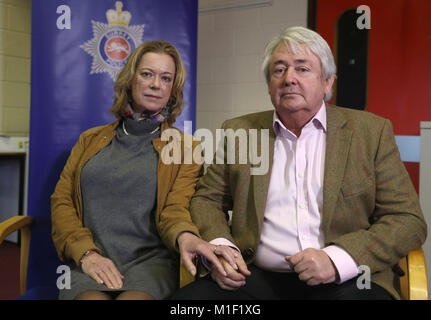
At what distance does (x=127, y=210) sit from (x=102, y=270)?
248 mm

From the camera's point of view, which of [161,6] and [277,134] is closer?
[277,134]

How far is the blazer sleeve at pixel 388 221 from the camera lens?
1209mm

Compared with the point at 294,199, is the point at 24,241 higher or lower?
lower

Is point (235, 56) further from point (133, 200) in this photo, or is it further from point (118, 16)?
point (133, 200)

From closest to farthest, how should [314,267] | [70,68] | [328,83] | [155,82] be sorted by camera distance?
[314,267], [328,83], [155,82], [70,68]

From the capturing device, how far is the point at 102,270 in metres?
1.35

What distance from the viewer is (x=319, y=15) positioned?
253 cm

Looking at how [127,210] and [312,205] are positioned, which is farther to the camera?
[127,210]

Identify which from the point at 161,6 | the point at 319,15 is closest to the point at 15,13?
the point at 161,6

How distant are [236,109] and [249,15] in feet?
2.22

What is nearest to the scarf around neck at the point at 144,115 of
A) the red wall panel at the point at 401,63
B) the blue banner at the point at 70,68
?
the blue banner at the point at 70,68

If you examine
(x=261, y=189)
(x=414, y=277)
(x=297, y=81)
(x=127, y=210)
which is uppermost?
(x=297, y=81)

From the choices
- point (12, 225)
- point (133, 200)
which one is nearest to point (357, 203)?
point (133, 200)
